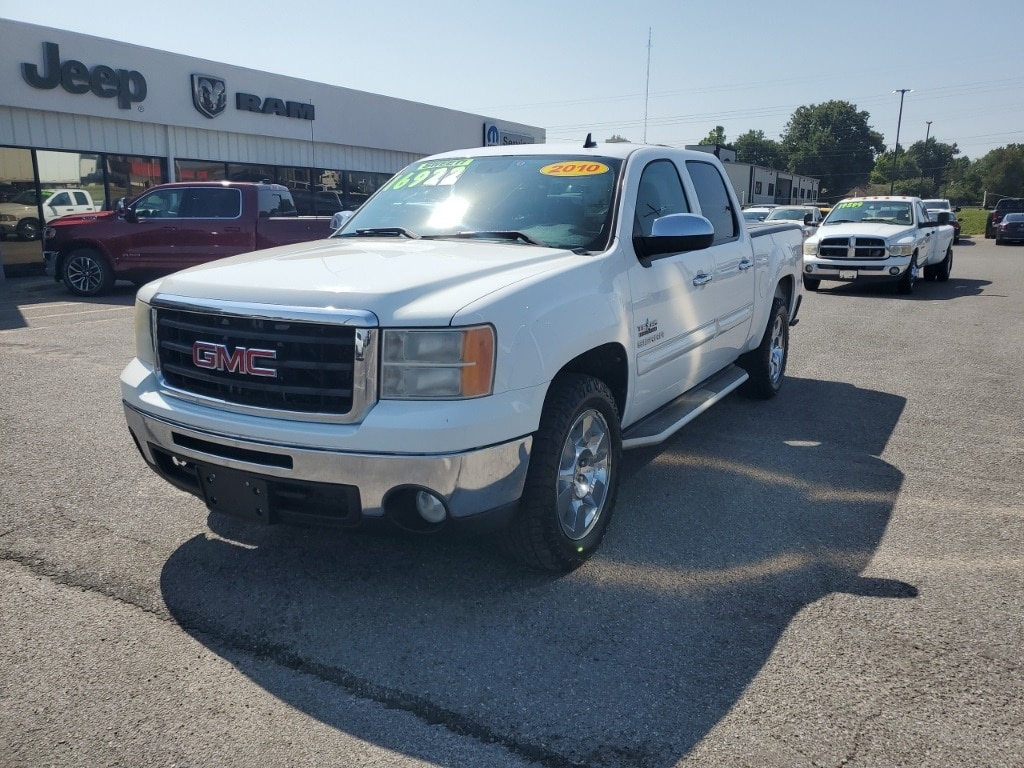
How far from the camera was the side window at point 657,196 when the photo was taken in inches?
171

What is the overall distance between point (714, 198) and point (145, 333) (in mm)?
3735

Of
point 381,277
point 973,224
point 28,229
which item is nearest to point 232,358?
point 381,277

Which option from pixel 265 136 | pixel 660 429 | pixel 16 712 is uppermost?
pixel 265 136

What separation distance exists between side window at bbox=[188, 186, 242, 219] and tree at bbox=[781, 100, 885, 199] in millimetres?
123806

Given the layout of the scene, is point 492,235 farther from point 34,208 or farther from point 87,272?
point 34,208

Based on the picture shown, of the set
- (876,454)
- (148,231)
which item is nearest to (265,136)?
(148,231)

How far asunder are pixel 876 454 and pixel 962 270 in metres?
19.1

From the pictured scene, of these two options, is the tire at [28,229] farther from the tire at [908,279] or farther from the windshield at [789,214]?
the windshield at [789,214]

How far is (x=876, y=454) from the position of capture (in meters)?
5.52

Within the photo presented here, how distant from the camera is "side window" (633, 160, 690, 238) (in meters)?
4.34

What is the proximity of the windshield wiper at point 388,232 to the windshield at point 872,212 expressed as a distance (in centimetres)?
1392

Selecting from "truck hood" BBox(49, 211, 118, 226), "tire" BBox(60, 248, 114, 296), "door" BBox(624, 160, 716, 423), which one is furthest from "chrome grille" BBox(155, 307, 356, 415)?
"truck hood" BBox(49, 211, 118, 226)

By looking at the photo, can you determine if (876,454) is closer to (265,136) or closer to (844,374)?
(844,374)

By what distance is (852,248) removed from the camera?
1509 cm
